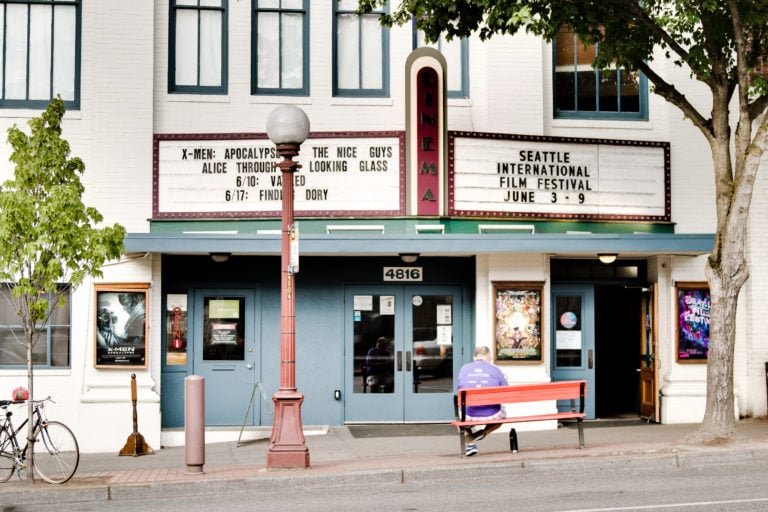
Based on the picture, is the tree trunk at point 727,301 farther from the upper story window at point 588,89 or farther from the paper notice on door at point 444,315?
the paper notice on door at point 444,315

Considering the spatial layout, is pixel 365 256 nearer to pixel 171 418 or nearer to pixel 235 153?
pixel 235 153

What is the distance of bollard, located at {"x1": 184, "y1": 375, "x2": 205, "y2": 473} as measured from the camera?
11742 mm

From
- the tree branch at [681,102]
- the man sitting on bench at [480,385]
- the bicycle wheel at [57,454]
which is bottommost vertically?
the bicycle wheel at [57,454]

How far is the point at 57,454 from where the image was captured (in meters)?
11.9

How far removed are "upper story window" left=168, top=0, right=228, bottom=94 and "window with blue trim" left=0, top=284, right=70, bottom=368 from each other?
3870 millimetres

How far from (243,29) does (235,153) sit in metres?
2.07

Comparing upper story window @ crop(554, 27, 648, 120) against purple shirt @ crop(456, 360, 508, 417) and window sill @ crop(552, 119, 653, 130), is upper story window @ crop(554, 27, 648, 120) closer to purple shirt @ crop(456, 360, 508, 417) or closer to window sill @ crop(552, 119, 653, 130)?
window sill @ crop(552, 119, 653, 130)

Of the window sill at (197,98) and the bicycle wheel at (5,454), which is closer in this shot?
the bicycle wheel at (5,454)

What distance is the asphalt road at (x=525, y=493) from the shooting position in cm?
970

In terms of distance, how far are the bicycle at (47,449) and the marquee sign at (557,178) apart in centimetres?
670

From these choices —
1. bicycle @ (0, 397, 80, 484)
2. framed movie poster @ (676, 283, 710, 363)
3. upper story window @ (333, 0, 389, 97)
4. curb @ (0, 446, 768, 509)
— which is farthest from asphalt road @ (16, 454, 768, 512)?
upper story window @ (333, 0, 389, 97)

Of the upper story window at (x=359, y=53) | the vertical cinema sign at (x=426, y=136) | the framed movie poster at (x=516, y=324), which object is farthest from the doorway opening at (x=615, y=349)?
the upper story window at (x=359, y=53)

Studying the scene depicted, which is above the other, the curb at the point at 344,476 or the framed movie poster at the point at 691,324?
the framed movie poster at the point at 691,324

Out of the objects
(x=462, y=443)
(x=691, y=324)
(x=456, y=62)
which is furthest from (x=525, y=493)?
(x=456, y=62)
